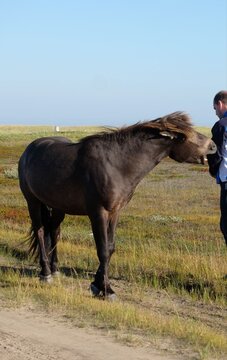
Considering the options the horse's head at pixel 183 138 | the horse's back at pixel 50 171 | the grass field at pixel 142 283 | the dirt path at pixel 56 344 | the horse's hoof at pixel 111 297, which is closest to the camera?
the dirt path at pixel 56 344

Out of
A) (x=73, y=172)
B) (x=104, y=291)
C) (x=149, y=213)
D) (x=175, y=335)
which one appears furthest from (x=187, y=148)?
(x=149, y=213)

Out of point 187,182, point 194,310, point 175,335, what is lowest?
point 187,182

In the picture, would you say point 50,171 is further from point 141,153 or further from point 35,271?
point 35,271

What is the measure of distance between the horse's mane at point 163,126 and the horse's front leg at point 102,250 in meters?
1.12

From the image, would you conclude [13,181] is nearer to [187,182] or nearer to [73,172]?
[187,182]

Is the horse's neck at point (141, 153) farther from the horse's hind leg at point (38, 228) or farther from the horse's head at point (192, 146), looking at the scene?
the horse's hind leg at point (38, 228)

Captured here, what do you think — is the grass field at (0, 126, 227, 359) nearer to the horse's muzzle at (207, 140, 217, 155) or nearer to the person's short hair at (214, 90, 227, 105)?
the horse's muzzle at (207, 140, 217, 155)

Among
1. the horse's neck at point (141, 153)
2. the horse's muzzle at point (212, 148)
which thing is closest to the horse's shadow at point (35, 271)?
the horse's neck at point (141, 153)

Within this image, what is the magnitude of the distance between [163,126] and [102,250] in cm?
183

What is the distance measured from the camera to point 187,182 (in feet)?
112

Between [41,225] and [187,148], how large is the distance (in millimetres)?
2716

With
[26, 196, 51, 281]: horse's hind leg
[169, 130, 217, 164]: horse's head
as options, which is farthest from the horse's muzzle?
[26, 196, 51, 281]: horse's hind leg

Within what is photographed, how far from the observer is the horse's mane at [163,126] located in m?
8.71

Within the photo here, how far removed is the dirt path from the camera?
5.60 metres
